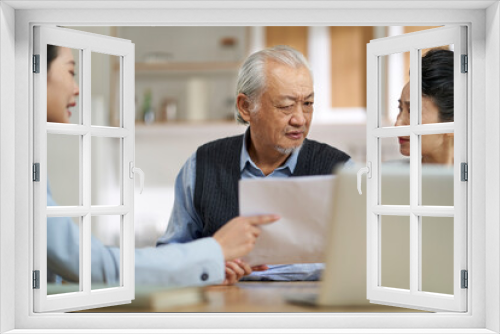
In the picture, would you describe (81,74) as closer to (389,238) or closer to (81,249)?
(81,249)

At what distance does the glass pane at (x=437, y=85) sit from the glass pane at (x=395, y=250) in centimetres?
41

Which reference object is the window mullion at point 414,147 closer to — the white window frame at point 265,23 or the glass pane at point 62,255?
the white window frame at point 265,23

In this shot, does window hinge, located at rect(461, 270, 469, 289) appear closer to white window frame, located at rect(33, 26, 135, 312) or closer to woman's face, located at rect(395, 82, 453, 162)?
woman's face, located at rect(395, 82, 453, 162)

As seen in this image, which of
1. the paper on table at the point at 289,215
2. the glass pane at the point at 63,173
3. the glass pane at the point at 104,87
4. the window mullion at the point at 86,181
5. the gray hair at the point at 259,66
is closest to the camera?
the window mullion at the point at 86,181

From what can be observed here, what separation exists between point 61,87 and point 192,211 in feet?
3.25

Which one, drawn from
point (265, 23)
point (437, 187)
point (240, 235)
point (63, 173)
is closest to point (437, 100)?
point (437, 187)

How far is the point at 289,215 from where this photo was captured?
2910mm

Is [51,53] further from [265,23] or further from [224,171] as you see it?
[224,171]

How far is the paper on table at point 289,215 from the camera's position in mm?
2887

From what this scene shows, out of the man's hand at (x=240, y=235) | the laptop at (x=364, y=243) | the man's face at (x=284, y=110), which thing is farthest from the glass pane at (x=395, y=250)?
the man's face at (x=284, y=110)

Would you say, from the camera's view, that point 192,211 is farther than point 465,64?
Yes

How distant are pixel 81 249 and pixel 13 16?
2.85 ft

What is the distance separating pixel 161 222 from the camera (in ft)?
14.9

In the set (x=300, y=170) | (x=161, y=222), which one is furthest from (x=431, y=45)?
(x=161, y=222)
